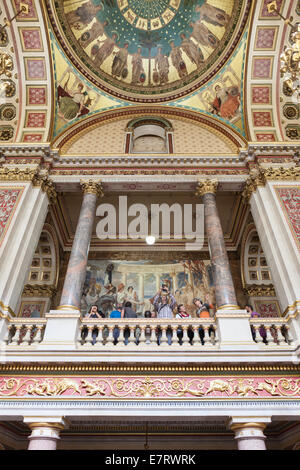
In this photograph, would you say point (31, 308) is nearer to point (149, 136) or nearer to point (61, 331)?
point (61, 331)

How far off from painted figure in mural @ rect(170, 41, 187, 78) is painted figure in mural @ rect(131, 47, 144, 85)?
1049 millimetres

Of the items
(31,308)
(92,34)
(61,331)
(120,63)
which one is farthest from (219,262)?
(92,34)

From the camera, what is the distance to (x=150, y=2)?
11.0 meters

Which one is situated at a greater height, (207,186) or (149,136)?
(149,136)

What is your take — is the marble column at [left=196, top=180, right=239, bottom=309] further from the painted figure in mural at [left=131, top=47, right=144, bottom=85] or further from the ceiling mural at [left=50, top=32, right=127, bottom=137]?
the painted figure in mural at [left=131, top=47, right=144, bottom=85]

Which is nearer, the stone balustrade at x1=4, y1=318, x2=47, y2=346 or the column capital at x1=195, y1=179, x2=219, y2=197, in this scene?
the stone balustrade at x1=4, y1=318, x2=47, y2=346

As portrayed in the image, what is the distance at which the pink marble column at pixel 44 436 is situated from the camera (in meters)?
5.10

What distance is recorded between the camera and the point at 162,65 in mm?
11586

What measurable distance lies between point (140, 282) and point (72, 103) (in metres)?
6.06

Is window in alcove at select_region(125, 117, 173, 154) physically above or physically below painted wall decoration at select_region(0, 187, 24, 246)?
above

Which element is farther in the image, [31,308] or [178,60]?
[178,60]

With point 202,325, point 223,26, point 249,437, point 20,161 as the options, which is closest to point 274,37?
point 223,26

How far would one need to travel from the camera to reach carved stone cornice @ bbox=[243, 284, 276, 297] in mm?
10508

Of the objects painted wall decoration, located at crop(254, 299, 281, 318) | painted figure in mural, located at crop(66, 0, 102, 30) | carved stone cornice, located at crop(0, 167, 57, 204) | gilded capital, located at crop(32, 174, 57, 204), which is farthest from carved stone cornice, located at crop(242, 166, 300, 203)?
painted figure in mural, located at crop(66, 0, 102, 30)
